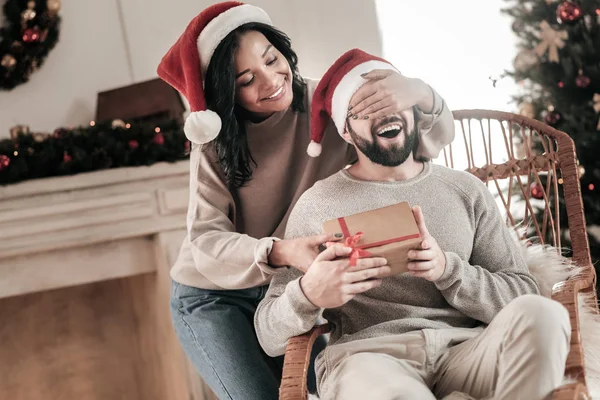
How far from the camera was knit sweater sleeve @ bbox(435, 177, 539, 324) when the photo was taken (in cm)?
135

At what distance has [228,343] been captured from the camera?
5.45 feet

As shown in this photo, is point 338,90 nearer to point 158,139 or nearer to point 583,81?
point 158,139

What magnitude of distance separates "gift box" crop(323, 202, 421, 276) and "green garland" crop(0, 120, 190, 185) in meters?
1.44

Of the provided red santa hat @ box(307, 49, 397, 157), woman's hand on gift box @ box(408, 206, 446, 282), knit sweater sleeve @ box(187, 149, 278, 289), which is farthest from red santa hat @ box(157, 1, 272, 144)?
woman's hand on gift box @ box(408, 206, 446, 282)

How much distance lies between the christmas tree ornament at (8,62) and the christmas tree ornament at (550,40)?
2.08 metres

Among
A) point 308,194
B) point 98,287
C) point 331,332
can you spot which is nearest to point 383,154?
point 308,194

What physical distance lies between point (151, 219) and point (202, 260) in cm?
112

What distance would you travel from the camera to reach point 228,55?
5.19ft

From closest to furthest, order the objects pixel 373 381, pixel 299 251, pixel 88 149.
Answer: pixel 373 381 → pixel 299 251 → pixel 88 149

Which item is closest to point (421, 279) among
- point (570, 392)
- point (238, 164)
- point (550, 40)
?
point (570, 392)

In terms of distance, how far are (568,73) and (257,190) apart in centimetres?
169

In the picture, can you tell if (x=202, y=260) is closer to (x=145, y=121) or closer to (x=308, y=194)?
(x=308, y=194)

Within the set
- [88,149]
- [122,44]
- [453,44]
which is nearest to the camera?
[88,149]

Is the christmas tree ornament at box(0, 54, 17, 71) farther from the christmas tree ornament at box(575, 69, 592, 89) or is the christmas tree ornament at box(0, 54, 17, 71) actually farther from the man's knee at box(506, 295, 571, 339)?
the man's knee at box(506, 295, 571, 339)
